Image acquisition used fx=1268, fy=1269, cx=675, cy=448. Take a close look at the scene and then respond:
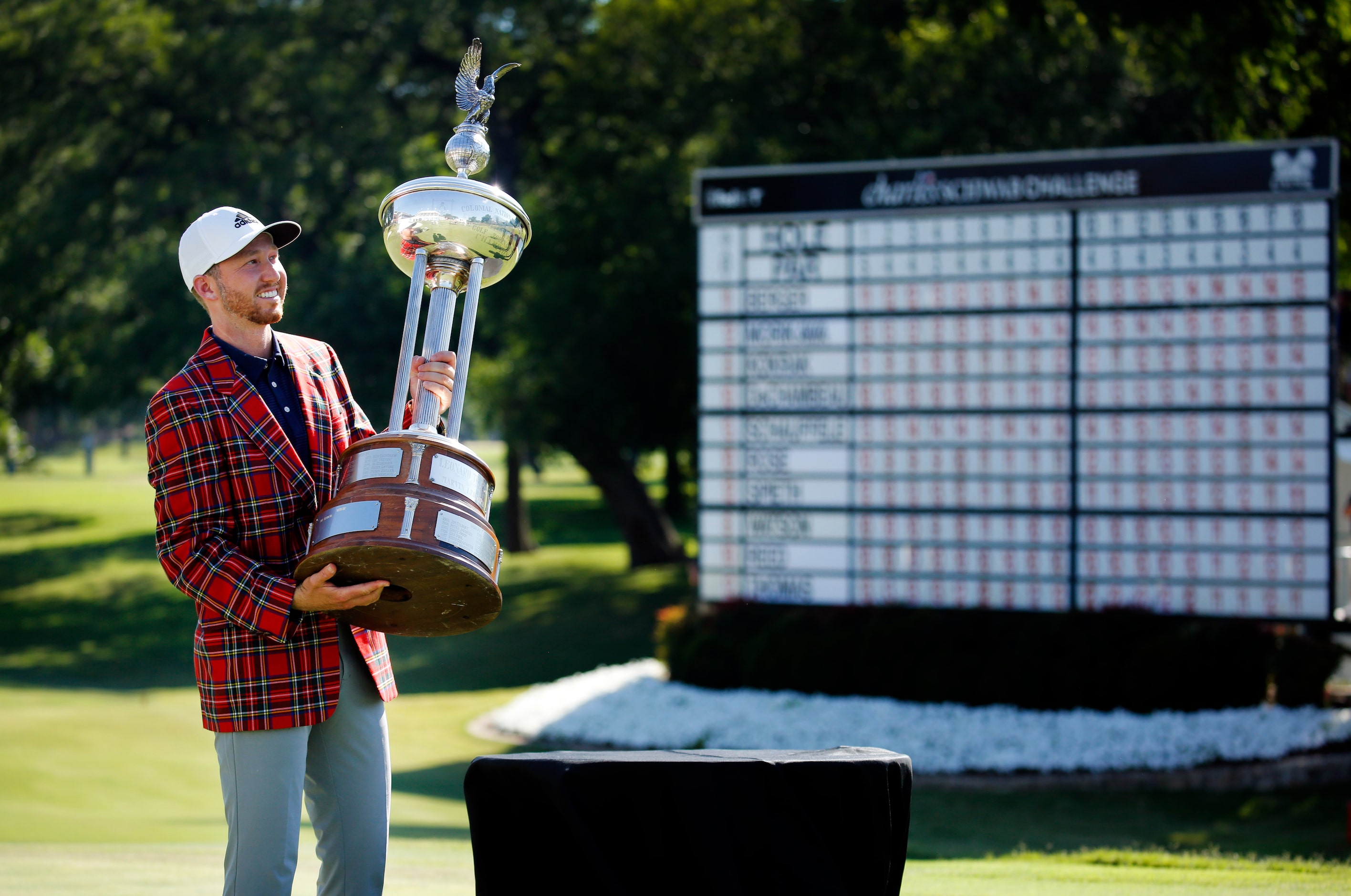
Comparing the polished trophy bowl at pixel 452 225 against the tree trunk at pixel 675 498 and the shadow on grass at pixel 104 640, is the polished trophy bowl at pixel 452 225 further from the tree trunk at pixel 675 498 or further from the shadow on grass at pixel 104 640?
the tree trunk at pixel 675 498

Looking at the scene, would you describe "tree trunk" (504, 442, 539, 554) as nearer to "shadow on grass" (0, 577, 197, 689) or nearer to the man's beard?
"shadow on grass" (0, 577, 197, 689)

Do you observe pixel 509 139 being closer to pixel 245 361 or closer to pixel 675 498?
pixel 675 498

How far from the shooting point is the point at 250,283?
10.3 ft

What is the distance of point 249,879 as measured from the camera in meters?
3.02

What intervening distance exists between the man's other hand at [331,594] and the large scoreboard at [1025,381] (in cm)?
772

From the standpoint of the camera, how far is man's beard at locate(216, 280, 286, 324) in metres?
3.14

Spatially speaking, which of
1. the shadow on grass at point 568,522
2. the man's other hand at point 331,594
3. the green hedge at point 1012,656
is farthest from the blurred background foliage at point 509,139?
the man's other hand at point 331,594

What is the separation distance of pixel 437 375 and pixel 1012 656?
7.64 m

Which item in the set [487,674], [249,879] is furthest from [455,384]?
[487,674]

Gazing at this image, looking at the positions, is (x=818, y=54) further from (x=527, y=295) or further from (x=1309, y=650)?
(x=1309, y=650)

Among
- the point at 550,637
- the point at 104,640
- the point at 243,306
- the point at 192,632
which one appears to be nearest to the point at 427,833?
the point at 243,306

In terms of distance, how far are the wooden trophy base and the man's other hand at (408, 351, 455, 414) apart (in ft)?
0.51

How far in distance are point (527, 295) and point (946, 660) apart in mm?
9480

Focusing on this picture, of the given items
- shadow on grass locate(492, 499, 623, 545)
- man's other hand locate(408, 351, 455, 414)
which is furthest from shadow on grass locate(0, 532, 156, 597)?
man's other hand locate(408, 351, 455, 414)
